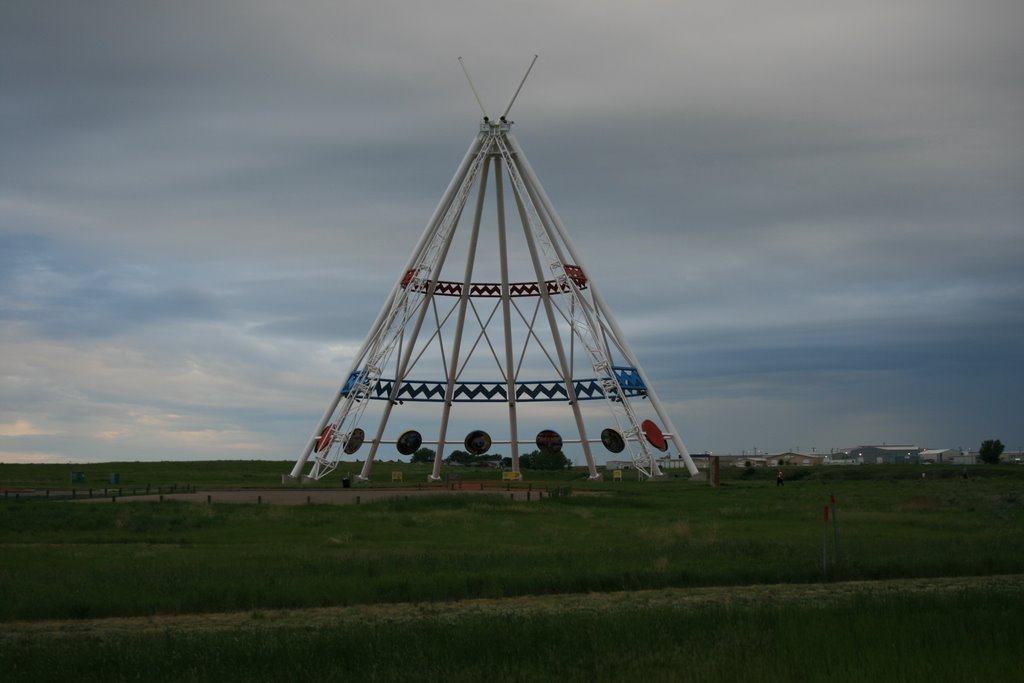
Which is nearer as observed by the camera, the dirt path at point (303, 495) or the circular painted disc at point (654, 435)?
the dirt path at point (303, 495)

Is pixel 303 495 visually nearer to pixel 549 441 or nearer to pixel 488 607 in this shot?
pixel 549 441

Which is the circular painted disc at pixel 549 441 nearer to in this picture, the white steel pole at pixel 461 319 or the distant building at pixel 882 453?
the white steel pole at pixel 461 319

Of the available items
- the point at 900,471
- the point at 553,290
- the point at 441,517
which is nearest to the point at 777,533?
the point at 441,517

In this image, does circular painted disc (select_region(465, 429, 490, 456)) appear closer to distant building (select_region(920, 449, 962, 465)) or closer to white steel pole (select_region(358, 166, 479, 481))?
white steel pole (select_region(358, 166, 479, 481))

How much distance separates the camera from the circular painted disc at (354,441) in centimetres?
6838

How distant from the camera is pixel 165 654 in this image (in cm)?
1524

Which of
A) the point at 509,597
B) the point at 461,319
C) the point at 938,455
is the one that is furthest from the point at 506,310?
Answer: the point at 938,455

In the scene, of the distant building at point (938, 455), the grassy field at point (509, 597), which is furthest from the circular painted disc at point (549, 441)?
the distant building at point (938, 455)

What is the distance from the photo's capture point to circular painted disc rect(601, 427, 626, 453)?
224 ft

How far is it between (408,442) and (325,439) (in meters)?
7.74

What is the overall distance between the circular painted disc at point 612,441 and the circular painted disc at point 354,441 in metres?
15.5

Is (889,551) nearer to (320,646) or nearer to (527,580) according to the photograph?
(527,580)

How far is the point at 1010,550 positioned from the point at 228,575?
18.7 metres

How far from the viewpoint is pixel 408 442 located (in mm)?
72500
